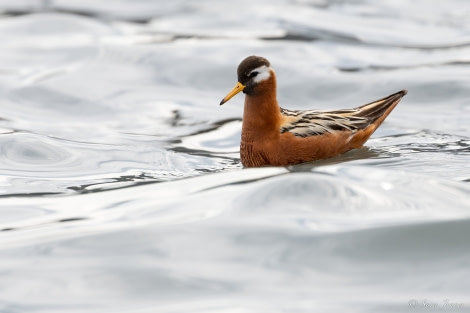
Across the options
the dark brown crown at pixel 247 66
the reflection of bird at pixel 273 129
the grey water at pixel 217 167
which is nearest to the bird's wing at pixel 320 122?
the reflection of bird at pixel 273 129

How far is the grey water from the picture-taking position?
6.86 metres

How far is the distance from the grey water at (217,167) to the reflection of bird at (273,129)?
0.21m

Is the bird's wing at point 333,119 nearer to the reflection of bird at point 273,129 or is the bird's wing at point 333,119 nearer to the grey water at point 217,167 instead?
the reflection of bird at point 273,129

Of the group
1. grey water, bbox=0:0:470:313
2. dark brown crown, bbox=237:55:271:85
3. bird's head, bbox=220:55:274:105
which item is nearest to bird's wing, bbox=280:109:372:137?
grey water, bbox=0:0:470:313

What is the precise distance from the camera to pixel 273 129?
31.8 feet

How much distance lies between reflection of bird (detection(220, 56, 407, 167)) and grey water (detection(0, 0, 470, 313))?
0.21 metres

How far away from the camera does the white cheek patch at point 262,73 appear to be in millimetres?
9805

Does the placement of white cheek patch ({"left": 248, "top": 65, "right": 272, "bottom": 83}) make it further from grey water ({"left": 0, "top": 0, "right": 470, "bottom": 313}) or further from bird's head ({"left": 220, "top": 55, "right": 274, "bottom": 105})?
grey water ({"left": 0, "top": 0, "right": 470, "bottom": 313})

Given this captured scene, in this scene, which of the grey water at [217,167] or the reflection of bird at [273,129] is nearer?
the grey water at [217,167]

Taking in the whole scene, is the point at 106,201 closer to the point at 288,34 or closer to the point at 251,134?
the point at 251,134

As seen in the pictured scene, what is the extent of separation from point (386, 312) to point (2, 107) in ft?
26.1

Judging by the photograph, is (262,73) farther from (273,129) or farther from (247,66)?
(273,129)

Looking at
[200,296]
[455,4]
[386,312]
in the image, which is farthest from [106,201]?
[455,4]

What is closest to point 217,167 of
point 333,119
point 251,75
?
point 251,75
